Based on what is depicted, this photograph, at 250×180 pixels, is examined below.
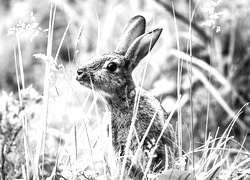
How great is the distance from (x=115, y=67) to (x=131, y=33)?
1.00 feet

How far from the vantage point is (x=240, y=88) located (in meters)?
6.05

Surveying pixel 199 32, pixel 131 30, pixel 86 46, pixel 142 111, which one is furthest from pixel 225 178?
pixel 86 46

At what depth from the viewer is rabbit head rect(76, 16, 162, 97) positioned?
12.5 feet

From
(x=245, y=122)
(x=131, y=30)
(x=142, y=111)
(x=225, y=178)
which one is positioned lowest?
(x=245, y=122)

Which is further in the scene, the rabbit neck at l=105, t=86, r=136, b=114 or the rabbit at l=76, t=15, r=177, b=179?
the rabbit neck at l=105, t=86, r=136, b=114

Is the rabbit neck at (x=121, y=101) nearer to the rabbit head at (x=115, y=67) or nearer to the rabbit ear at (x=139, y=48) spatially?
the rabbit head at (x=115, y=67)

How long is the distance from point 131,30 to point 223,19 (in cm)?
237

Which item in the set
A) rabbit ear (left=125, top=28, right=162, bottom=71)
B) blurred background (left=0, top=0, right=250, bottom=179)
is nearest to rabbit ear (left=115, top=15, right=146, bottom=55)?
rabbit ear (left=125, top=28, right=162, bottom=71)

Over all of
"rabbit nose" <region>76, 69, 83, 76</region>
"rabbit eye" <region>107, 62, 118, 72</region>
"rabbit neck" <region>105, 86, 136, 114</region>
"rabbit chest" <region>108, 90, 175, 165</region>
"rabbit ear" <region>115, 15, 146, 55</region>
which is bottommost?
"rabbit chest" <region>108, 90, 175, 165</region>

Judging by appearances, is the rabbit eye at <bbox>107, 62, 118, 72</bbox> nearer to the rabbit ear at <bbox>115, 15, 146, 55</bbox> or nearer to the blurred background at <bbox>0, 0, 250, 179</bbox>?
the rabbit ear at <bbox>115, 15, 146, 55</bbox>

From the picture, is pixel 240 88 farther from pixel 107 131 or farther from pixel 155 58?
pixel 107 131

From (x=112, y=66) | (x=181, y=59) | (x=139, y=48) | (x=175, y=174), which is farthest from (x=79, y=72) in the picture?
(x=181, y=59)

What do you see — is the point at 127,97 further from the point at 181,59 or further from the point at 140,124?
the point at 181,59

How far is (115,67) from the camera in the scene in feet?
13.0
